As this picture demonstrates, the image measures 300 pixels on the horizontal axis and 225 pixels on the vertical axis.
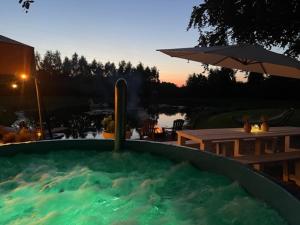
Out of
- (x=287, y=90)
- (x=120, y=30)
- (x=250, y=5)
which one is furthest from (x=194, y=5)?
(x=287, y=90)

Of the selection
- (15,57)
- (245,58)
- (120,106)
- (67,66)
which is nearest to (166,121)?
(245,58)

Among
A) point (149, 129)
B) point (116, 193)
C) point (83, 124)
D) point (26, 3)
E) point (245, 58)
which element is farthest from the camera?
point (83, 124)

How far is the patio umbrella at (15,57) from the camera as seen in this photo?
13.2ft

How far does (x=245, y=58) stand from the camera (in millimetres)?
5027

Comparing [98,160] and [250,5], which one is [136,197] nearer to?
[98,160]

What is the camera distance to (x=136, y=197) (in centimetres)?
270

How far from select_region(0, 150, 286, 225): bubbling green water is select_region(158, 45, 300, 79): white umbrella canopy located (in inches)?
104

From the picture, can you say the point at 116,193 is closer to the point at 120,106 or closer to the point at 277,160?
the point at 120,106

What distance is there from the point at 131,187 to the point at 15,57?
2.61 m

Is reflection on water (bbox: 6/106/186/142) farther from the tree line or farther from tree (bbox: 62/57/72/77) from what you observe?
tree (bbox: 62/57/72/77)

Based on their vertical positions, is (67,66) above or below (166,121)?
above

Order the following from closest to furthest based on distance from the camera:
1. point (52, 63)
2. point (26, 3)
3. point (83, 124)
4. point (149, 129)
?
point (26, 3)
point (149, 129)
point (83, 124)
point (52, 63)

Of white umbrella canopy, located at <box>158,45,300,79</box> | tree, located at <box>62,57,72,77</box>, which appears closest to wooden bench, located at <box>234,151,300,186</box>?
white umbrella canopy, located at <box>158,45,300,79</box>

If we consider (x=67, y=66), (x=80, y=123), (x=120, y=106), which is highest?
(x=67, y=66)
